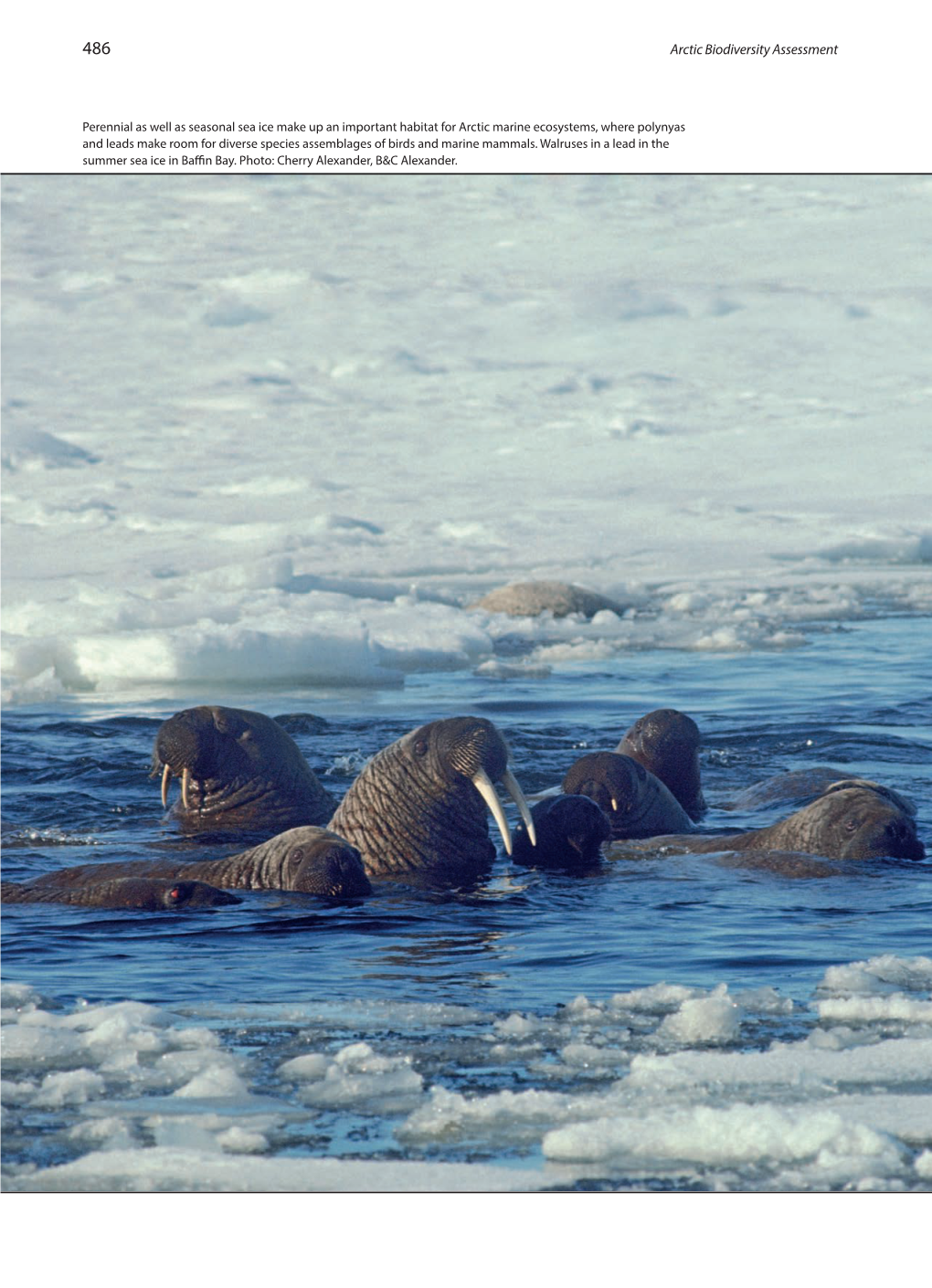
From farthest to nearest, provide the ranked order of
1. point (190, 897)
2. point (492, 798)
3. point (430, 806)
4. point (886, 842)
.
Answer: point (430, 806), point (886, 842), point (492, 798), point (190, 897)

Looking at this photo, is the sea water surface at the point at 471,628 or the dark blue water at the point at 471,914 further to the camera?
the dark blue water at the point at 471,914

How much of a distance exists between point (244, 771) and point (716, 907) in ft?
11.5

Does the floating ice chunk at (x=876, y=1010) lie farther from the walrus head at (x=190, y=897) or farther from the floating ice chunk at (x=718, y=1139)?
the walrus head at (x=190, y=897)

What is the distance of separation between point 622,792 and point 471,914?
2.16m

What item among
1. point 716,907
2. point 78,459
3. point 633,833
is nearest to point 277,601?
point 78,459

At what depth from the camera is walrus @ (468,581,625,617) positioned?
2058 centimetres

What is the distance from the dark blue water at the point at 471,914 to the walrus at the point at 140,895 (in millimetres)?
125

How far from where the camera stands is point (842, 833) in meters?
8.73

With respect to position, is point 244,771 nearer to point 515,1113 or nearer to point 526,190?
point 515,1113

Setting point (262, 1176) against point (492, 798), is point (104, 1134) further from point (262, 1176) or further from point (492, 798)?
point (492, 798)

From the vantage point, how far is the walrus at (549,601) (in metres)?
20.6

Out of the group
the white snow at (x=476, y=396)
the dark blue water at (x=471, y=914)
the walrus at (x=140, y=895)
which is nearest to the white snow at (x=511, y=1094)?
the dark blue water at (x=471, y=914)

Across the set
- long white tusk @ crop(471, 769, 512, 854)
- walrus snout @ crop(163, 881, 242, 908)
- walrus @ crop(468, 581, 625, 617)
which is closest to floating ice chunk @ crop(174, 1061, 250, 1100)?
walrus snout @ crop(163, 881, 242, 908)

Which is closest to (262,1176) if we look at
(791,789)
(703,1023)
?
(703,1023)
